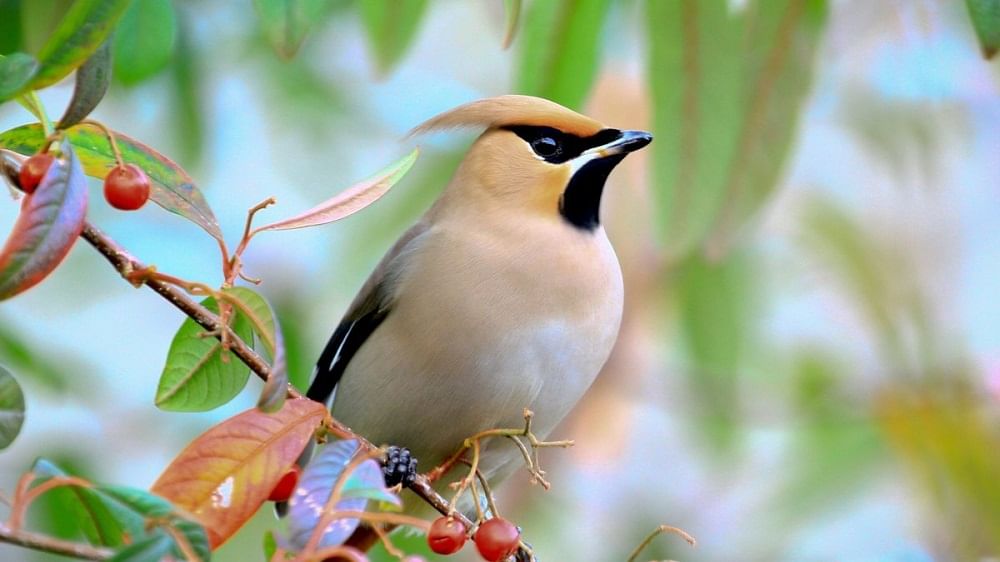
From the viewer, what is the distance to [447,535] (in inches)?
63.4

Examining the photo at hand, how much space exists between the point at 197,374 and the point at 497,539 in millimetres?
431

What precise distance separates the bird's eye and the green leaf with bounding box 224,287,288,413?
4.77 feet

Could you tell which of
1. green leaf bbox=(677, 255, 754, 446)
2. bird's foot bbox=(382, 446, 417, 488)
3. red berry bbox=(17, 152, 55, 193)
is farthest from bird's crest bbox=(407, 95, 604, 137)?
red berry bbox=(17, 152, 55, 193)

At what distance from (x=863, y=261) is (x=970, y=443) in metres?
0.90

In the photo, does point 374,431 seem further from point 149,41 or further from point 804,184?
point 804,184

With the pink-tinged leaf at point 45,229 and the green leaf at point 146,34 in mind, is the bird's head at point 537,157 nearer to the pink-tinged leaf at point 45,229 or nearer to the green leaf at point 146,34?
the green leaf at point 146,34

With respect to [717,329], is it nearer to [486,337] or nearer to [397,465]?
[486,337]

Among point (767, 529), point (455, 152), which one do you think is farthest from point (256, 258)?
point (767, 529)

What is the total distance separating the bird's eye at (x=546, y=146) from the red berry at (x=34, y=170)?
159 centimetres

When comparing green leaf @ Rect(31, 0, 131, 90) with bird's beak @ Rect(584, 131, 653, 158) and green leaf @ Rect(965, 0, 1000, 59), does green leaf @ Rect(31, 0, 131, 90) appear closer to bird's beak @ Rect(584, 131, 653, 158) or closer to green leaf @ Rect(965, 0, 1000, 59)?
green leaf @ Rect(965, 0, 1000, 59)

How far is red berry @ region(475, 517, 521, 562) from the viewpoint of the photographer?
178 cm

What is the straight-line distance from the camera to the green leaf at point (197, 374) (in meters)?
1.63

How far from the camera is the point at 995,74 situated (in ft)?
16.2

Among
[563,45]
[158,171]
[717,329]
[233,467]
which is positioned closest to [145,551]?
[233,467]
